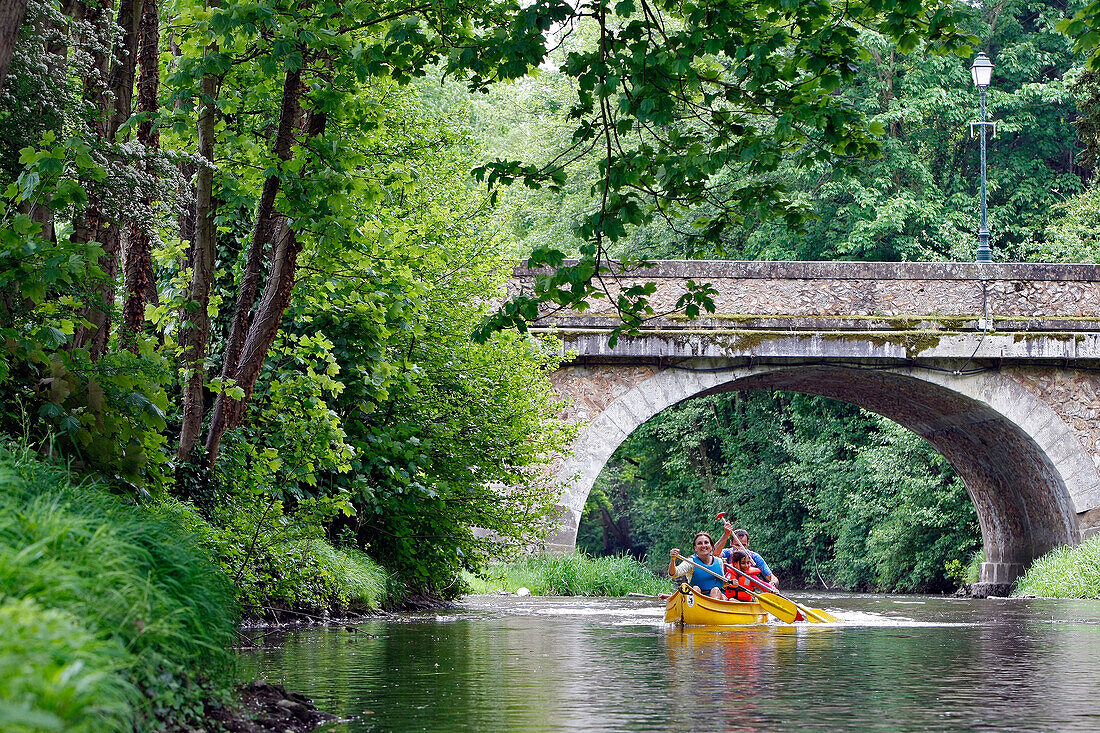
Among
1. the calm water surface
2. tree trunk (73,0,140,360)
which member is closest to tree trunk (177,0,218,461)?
tree trunk (73,0,140,360)

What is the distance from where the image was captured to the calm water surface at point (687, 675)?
19.9 feet

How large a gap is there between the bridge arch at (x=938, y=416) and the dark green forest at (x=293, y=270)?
4.10 meters

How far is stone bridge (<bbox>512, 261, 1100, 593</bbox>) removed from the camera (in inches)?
807

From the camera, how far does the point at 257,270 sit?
400 inches

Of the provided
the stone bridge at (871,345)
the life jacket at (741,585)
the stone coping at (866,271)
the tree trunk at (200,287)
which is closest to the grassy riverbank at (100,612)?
the tree trunk at (200,287)

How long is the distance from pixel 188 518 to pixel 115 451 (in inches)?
66.2

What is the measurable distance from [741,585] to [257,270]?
6.68 m

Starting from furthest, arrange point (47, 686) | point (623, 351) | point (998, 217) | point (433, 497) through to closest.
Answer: point (998, 217) → point (623, 351) → point (433, 497) → point (47, 686)

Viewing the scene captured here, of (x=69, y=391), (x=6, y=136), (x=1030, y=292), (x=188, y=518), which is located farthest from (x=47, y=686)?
(x=1030, y=292)

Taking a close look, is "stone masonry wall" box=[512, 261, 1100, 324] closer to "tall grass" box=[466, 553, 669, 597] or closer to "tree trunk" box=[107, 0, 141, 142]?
"tall grass" box=[466, 553, 669, 597]

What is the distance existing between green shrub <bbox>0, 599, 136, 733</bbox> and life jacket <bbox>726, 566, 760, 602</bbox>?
37.0 ft

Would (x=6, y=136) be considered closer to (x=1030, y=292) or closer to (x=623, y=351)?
(x=623, y=351)

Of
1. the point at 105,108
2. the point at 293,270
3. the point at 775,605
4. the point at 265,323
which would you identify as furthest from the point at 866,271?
the point at 105,108

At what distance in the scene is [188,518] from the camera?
27.8 ft
